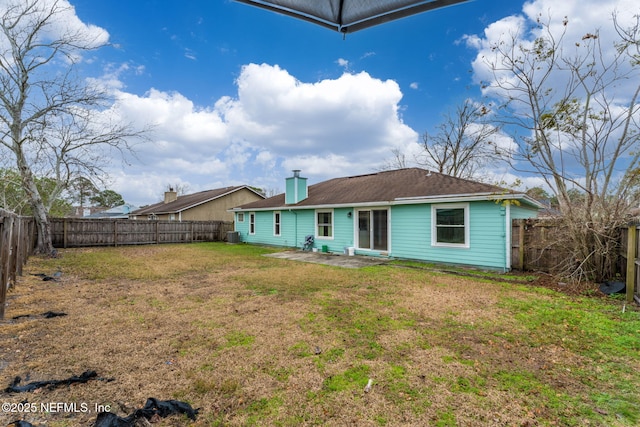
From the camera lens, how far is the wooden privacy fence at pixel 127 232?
1513cm

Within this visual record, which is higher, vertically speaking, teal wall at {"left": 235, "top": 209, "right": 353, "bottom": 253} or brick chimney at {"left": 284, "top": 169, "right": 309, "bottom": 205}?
brick chimney at {"left": 284, "top": 169, "right": 309, "bottom": 205}

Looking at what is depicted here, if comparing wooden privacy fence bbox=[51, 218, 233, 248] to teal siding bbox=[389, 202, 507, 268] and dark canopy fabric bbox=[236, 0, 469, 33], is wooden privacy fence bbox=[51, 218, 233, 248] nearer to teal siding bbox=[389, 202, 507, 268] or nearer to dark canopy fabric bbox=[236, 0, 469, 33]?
teal siding bbox=[389, 202, 507, 268]

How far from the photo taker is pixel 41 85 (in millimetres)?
11148

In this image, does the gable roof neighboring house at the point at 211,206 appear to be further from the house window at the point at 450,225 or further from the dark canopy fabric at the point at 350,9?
the dark canopy fabric at the point at 350,9

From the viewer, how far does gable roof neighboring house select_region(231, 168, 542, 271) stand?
872 cm

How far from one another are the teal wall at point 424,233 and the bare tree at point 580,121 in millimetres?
1565

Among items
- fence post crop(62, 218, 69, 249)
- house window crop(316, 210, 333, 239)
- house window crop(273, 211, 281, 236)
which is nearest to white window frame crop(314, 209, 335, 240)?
house window crop(316, 210, 333, 239)

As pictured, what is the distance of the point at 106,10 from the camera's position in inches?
168

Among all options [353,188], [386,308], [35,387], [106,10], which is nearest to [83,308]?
[35,387]

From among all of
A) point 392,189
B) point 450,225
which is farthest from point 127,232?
point 450,225

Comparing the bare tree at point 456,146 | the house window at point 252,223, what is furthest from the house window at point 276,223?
the bare tree at point 456,146

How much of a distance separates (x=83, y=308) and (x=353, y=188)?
1116cm

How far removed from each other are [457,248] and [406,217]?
200cm

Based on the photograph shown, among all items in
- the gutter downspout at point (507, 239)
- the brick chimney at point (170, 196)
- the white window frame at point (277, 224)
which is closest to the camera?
the gutter downspout at point (507, 239)
